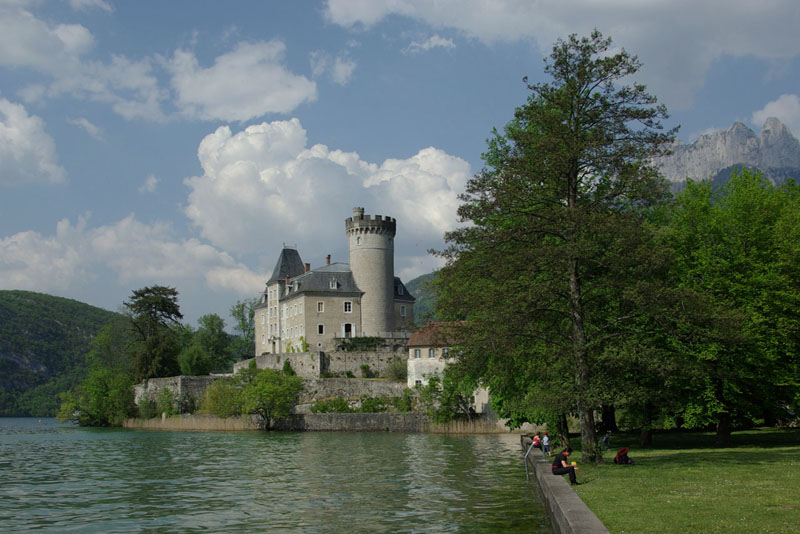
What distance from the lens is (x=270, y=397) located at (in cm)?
5691

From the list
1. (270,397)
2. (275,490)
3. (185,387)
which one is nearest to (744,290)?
(275,490)

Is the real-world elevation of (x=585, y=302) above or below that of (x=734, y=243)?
below

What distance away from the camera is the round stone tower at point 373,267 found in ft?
242

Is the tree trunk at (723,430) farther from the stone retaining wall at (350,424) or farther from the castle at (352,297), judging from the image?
A: the castle at (352,297)

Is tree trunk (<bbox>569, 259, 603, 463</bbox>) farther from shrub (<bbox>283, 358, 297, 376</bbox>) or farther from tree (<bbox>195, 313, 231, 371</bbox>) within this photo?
tree (<bbox>195, 313, 231, 371</bbox>)

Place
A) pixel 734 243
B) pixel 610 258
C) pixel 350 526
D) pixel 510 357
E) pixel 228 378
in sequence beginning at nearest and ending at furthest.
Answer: pixel 350 526 < pixel 610 258 < pixel 510 357 < pixel 734 243 < pixel 228 378

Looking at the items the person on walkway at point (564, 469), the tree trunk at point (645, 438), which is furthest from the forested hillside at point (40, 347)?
the person on walkway at point (564, 469)

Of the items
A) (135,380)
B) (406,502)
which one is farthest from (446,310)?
(135,380)

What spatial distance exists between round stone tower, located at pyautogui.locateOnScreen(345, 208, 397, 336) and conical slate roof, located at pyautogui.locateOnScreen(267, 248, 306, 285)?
30.3ft

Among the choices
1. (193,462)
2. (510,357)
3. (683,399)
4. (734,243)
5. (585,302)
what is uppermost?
(734,243)

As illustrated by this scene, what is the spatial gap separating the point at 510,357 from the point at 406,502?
5634mm

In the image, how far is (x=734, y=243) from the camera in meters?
27.0


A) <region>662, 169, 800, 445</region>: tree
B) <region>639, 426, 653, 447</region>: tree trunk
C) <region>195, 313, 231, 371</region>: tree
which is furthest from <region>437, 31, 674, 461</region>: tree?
<region>195, 313, 231, 371</region>: tree

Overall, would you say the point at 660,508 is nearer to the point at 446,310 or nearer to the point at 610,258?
the point at 610,258
